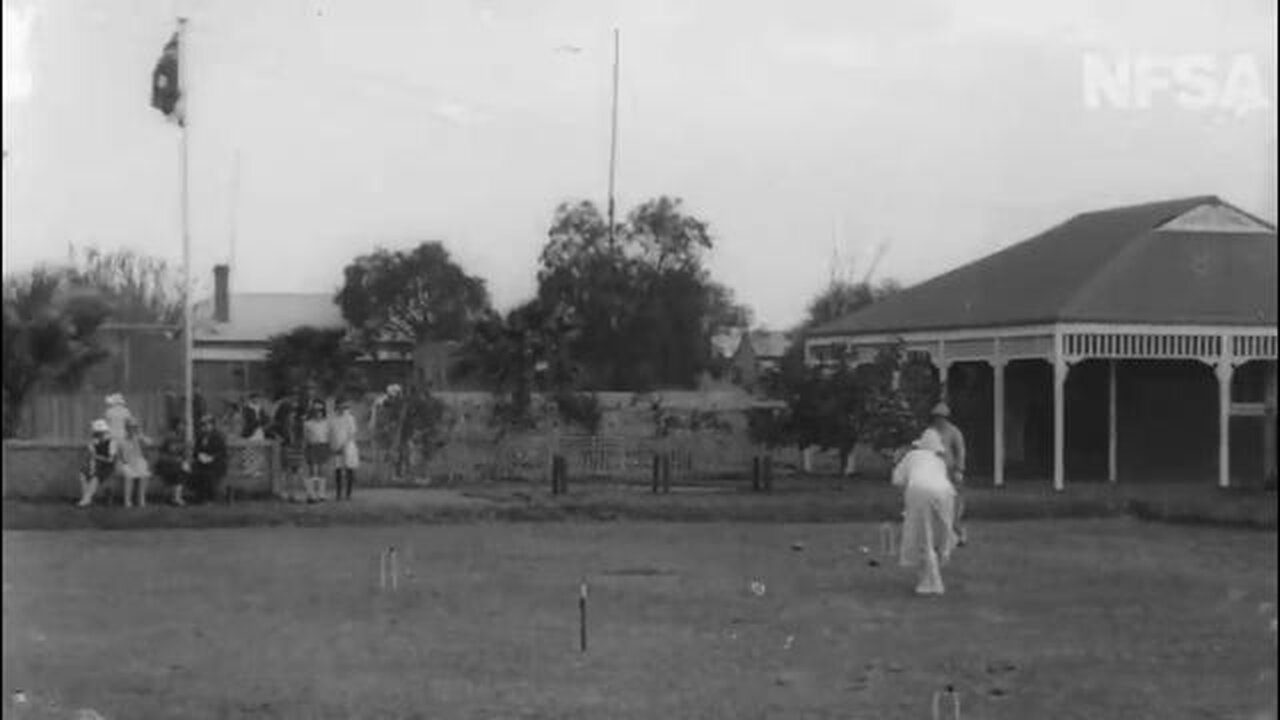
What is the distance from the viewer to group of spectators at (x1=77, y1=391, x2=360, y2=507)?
6.50 m

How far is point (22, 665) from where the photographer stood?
707cm

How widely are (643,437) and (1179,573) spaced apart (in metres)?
3.16

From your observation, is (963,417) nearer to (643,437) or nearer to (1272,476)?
(643,437)

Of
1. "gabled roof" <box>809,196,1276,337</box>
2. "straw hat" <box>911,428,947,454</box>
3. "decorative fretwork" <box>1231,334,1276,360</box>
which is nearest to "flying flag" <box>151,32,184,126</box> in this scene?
"gabled roof" <box>809,196,1276,337</box>

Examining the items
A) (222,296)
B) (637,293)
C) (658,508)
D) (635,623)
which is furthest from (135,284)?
(635,623)

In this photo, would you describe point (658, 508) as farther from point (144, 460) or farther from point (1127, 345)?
point (1127, 345)

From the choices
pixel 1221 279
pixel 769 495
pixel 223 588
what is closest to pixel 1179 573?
pixel 769 495

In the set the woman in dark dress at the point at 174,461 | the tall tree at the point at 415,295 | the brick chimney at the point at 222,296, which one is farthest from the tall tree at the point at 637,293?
the woman in dark dress at the point at 174,461

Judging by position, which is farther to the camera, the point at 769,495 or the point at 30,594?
the point at 769,495

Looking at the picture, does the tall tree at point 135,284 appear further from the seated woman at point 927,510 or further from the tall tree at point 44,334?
the seated woman at point 927,510

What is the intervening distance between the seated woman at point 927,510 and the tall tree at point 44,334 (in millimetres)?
3280

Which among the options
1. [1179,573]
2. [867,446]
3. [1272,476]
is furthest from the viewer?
[1179,573]

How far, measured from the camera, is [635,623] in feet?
32.1

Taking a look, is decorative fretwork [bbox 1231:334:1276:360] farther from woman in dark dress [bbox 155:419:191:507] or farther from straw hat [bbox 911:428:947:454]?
woman in dark dress [bbox 155:419:191:507]
